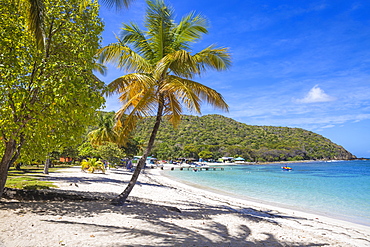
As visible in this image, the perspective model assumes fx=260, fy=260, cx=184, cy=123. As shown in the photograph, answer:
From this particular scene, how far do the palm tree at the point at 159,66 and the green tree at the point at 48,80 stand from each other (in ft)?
5.20

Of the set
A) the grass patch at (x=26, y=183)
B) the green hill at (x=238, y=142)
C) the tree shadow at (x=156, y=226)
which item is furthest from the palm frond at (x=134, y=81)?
the green hill at (x=238, y=142)

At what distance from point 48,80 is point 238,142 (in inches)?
4076

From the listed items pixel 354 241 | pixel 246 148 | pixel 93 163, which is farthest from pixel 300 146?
pixel 354 241

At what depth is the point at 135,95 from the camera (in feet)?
29.1

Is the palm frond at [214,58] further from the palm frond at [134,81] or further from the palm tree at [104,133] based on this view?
the palm tree at [104,133]

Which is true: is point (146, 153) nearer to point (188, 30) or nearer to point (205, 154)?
point (188, 30)

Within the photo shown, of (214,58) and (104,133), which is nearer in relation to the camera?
(214,58)

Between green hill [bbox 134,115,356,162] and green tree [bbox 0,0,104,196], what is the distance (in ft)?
255

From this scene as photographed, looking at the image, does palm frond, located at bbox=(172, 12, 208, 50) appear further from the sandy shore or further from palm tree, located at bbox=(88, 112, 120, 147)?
palm tree, located at bbox=(88, 112, 120, 147)

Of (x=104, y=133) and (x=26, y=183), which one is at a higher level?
(x=104, y=133)

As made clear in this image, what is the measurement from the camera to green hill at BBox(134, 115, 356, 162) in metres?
89.6

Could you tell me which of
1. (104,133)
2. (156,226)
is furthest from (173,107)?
(104,133)

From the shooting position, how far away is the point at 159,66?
792 cm

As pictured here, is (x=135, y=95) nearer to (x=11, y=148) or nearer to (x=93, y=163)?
(x=11, y=148)
